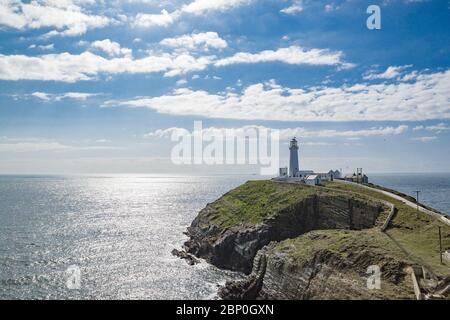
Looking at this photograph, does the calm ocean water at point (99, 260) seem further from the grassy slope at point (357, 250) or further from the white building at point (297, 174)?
the white building at point (297, 174)

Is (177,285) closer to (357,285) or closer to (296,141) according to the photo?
(357,285)

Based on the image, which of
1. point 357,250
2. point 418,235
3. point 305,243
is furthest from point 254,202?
point 357,250

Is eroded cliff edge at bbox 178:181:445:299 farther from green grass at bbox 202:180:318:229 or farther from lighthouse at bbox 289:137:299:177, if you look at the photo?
lighthouse at bbox 289:137:299:177

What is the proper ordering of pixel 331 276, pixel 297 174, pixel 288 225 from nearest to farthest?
1. pixel 331 276
2. pixel 288 225
3. pixel 297 174

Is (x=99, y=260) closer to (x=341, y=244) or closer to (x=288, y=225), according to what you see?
(x=288, y=225)
